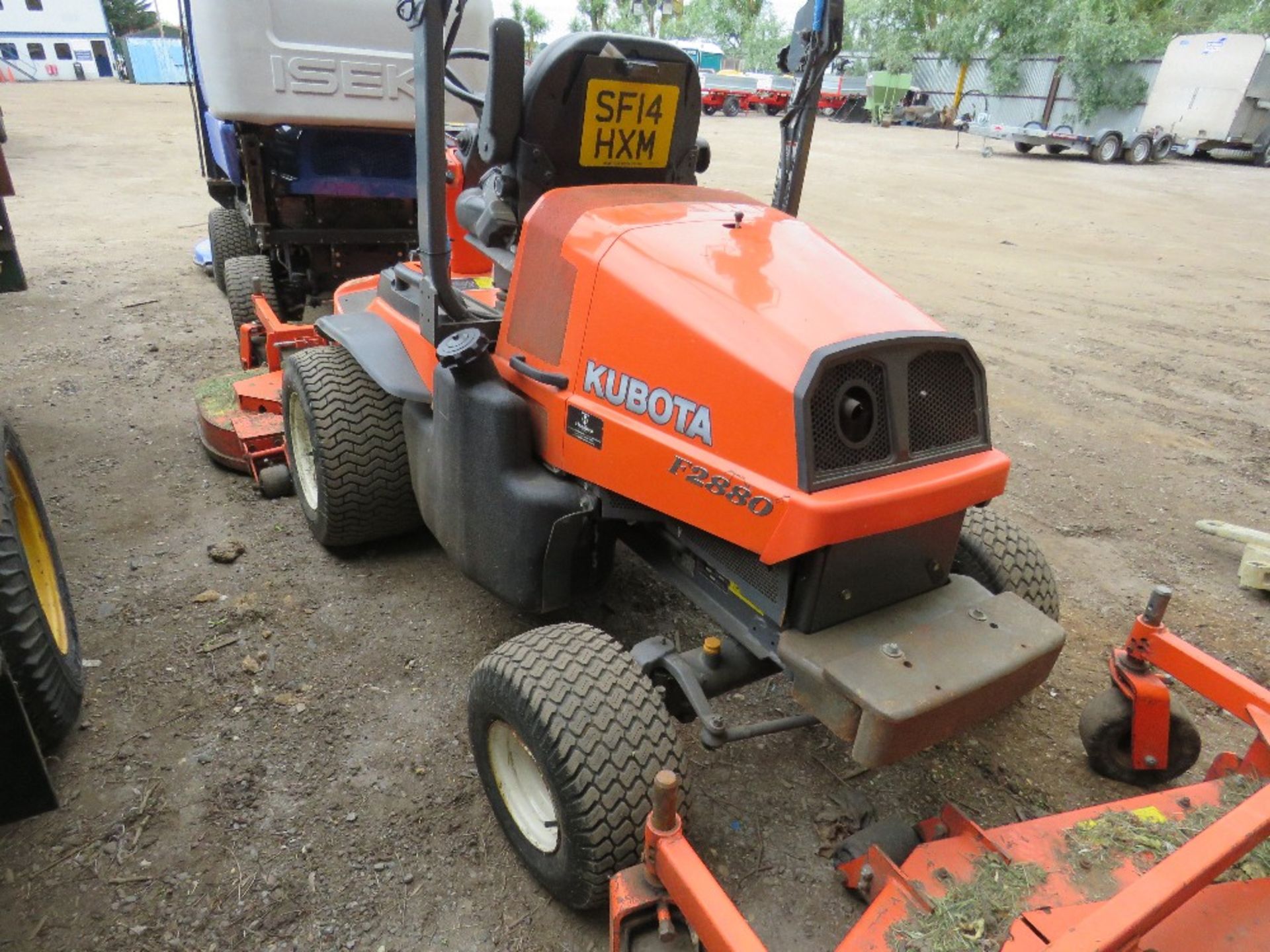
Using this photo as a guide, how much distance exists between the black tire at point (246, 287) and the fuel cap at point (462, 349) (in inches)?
140

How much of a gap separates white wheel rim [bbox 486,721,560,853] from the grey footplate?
0.72m

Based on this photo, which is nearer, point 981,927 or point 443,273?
point 981,927

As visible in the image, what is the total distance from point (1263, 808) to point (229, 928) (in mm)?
2306

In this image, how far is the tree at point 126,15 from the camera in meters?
59.2

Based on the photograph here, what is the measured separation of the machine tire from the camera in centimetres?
2120

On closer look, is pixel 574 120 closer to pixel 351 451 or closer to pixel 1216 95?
pixel 351 451

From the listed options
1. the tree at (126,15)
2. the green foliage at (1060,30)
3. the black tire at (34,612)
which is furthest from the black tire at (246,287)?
the tree at (126,15)

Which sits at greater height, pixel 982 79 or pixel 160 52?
pixel 982 79

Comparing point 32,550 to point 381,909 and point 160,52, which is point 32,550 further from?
point 160,52

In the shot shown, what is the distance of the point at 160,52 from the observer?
43969mm

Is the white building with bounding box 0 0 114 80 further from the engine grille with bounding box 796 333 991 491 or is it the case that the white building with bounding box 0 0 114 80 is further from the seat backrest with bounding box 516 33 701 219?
the engine grille with bounding box 796 333 991 491

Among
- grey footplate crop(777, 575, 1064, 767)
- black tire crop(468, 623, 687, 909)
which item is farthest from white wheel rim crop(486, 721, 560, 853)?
grey footplate crop(777, 575, 1064, 767)

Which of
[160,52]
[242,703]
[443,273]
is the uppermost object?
[443,273]

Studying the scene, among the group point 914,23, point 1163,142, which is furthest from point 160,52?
point 1163,142
